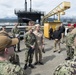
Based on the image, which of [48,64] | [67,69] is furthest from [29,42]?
[67,69]

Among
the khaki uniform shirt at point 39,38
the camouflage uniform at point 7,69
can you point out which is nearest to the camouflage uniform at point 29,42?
the khaki uniform shirt at point 39,38

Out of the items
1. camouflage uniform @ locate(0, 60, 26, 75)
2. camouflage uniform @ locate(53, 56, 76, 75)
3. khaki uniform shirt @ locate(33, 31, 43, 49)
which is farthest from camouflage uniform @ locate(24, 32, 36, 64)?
camouflage uniform @ locate(53, 56, 76, 75)

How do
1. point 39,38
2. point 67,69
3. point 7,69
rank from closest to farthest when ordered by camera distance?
point 67,69 → point 7,69 → point 39,38

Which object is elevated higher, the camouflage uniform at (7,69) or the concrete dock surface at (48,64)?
the camouflage uniform at (7,69)

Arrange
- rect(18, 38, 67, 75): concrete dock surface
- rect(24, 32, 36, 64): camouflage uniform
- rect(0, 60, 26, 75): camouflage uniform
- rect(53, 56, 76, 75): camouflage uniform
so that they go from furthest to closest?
rect(24, 32, 36, 64): camouflage uniform → rect(18, 38, 67, 75): concrete dock surface → rect(0, 60, 26, 75): camouflage uniform → rect(53, 56, 76, 75): camouflage uniform

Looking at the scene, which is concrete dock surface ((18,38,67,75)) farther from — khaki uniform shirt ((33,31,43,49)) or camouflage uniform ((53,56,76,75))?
camouflage uniform ((53,56,76,75))

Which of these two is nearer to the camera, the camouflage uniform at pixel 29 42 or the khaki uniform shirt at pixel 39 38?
the camouflage uniform at pixel 29 42

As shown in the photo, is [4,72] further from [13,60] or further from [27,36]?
[27,36]

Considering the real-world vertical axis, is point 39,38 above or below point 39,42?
above

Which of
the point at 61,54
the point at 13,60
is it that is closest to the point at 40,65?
the point at 61,54

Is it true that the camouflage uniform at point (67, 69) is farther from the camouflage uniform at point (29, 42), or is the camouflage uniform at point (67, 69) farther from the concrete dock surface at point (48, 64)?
the camouflage uniform at point (29, 42)

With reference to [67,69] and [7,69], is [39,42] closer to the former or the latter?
[7,69]

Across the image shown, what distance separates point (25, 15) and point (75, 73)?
39.4m

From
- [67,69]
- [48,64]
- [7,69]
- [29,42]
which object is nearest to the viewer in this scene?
[67,69]
